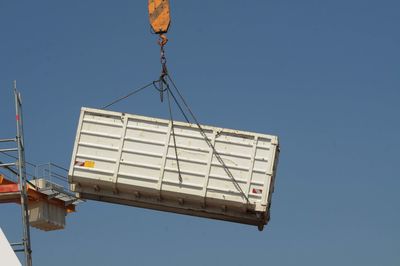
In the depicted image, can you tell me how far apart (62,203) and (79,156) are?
1142 cm

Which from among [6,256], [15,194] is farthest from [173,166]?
[15,194]

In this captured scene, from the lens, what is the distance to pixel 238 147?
2338 cm

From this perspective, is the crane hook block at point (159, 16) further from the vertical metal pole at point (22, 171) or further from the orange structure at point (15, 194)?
the orange structure at point (15, 194)

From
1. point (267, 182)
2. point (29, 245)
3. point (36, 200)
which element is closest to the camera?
point (267, 182)

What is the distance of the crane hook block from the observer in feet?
79.4

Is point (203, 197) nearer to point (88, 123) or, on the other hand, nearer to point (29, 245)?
point (88, 123)

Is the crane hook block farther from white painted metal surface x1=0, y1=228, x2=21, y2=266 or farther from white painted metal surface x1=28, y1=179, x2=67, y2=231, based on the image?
white painted metal surface x1=28, y1=179, x2=67, y2=231

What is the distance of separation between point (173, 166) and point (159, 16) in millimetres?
4360

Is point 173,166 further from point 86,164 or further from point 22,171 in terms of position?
point 22,171

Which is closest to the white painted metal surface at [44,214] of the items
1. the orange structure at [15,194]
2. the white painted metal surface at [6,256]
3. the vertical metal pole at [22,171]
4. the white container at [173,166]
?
the orange structure at [15,194]

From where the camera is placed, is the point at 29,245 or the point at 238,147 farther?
the point at 29,245

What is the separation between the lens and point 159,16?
24.3 meters

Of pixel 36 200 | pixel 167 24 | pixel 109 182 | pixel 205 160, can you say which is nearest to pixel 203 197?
pixel 205 160

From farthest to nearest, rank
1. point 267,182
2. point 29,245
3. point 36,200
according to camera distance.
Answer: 1. point 36,200
2. point 29,245
3. point 267,182
